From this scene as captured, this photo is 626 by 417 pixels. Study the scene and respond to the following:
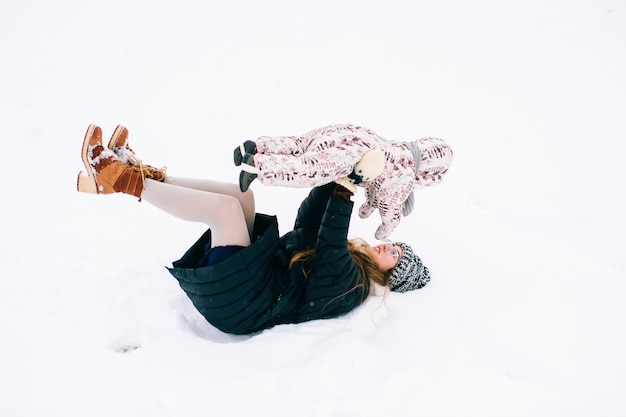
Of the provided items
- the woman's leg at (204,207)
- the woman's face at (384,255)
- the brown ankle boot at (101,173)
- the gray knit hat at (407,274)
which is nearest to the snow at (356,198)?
the gray knit hat at (407,274)

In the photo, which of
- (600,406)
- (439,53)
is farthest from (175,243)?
(439,53)

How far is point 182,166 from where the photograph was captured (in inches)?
132

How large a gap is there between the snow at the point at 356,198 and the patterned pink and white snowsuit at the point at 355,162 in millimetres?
506

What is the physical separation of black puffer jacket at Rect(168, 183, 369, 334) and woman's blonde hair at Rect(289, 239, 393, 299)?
36mm

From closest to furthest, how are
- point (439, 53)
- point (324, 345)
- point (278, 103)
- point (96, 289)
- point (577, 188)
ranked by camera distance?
point (324, 345)
point (96, 289)
point (577, 188)
point (278, 103)
point (439, 53)

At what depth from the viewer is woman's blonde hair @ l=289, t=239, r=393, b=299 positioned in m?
2.13

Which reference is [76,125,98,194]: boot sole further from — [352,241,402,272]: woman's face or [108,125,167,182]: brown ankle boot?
[352,241,402,272]: woman's face

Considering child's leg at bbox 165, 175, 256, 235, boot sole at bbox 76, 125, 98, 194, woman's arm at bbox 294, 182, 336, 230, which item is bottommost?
woman's arm at bbox 294, 182, 336, 230

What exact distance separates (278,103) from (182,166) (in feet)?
3.96

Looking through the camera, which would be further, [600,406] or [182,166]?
[182,166]

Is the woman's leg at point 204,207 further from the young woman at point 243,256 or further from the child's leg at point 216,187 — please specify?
the child's leg at point 216,187

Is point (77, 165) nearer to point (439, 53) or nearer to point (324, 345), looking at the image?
point (324, 345)

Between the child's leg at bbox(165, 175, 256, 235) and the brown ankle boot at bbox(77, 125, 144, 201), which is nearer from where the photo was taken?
the brown ankle boot at bbox(77, 125, 144, 201)

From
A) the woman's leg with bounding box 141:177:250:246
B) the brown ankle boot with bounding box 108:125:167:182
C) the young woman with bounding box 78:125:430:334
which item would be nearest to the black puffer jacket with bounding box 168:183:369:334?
the young woman with bounding box 78:125:430:334
